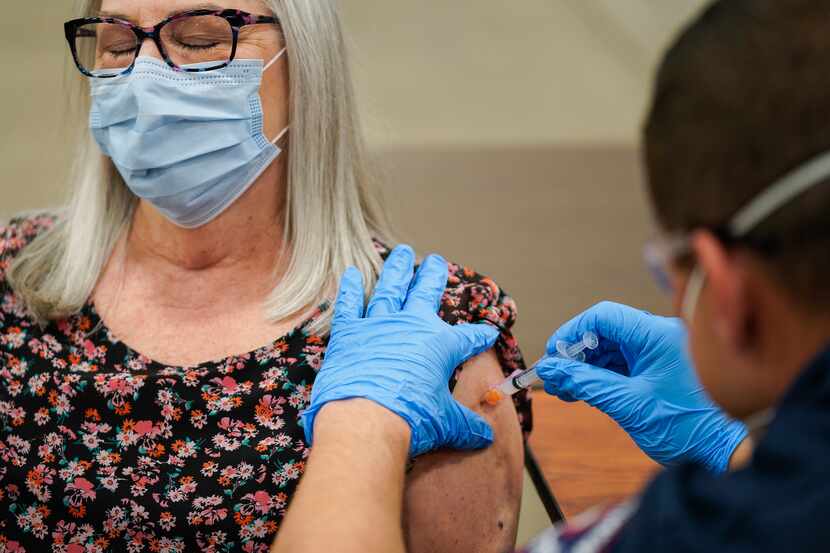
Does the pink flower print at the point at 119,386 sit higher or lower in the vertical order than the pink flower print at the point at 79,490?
higher

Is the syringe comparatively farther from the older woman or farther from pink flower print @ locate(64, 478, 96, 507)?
pink flower print @ locate(64, 478, 96, 507)

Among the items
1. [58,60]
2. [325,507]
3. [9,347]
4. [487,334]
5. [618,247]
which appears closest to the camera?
[325,507]

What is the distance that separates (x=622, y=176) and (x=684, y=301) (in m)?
3.65

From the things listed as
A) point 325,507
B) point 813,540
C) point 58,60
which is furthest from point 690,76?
point 58,60

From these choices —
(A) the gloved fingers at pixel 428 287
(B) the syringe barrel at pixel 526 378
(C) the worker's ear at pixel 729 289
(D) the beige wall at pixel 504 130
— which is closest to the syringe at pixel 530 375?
(B) the syringe barrel at pixel 526 378

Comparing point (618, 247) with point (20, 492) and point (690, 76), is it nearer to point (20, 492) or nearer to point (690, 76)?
point (20, 492)

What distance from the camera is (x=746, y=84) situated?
752mm

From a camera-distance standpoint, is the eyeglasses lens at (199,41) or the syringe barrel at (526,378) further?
the eyeglasses lens at (199,41)

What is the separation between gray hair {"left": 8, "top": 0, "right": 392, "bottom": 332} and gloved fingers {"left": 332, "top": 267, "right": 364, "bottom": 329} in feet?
0.16

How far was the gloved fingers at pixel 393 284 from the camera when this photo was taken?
1526 millimetres

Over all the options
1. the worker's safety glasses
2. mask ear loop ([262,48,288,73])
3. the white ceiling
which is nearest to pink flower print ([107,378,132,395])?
mask ear loop ([262,48,288,73])

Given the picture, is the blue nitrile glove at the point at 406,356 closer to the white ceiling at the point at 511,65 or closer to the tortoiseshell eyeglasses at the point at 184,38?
the tortoiseshell eyeglasses at the point at 184,38

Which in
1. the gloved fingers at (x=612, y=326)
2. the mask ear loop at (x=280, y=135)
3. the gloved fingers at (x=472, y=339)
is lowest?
the gloved fingers at (x=472, y=339)

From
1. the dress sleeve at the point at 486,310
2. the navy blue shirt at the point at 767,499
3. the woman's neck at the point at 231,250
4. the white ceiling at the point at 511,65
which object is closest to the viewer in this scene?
the navy blue shirt at the point at 767,499
